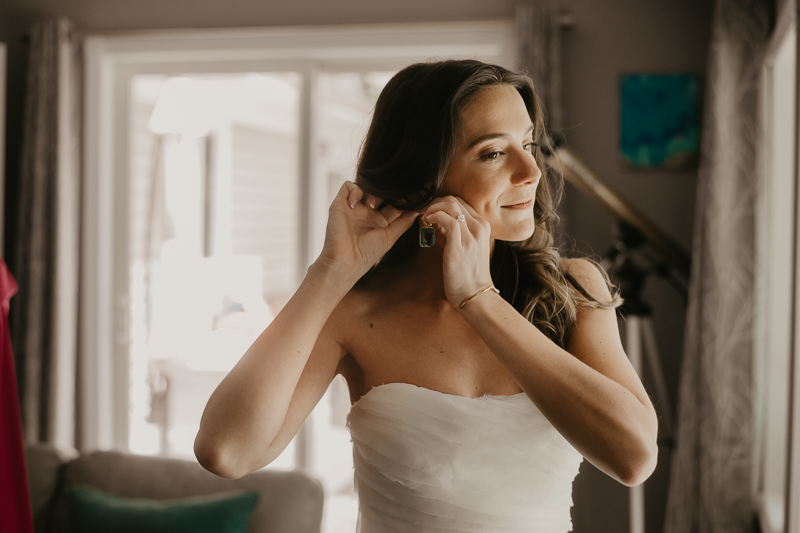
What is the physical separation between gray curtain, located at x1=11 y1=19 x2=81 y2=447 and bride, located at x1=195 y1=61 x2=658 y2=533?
8.72 feet

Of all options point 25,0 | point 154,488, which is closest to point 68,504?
point 154,488

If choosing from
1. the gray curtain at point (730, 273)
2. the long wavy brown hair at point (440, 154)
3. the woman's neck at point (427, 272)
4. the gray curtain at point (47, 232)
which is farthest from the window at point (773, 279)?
the gray curtain at point (47, 232)

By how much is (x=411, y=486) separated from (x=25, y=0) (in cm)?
358

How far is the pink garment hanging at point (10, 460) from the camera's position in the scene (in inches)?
61.1

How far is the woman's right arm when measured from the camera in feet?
2.97

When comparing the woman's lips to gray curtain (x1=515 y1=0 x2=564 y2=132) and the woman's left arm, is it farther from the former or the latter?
gray curtain (x1=515 y1=0 x2=564 y2=132)

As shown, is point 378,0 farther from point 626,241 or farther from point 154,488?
point 154,488

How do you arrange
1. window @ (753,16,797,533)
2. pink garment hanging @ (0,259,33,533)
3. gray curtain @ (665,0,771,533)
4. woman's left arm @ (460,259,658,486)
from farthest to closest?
gray curtain @ (665,0,771,533), window @ (753,16,797,533), pink garment hanging @ (0,259,33,533), woman's left arm @ (460,259,658,486)

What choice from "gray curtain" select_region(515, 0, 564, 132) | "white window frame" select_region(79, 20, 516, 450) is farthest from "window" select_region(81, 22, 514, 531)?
"gray curtain" select_region(515, 0, 564, 132)

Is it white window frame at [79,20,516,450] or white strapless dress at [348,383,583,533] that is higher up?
white window frame at [79,20,516,450]

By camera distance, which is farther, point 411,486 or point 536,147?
point 536,147

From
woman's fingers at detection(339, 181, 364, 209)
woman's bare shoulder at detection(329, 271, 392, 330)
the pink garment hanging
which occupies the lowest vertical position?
the pink garment hanging

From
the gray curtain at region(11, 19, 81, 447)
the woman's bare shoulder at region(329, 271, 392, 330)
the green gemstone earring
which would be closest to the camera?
the green gemstone earring

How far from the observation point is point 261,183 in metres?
3.29
